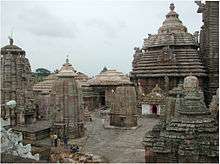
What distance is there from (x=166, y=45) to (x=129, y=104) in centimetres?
775

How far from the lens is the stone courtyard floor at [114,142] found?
47.0 feet

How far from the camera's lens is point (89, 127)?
21078 mm

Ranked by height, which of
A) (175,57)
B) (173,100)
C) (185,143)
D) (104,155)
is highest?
(175,57)

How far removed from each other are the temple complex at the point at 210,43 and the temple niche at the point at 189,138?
42.6 ft


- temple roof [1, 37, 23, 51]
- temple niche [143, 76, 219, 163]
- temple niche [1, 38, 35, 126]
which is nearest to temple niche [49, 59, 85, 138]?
temple niche [1, 38, 35, 126]

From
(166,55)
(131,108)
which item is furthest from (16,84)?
(166,55)

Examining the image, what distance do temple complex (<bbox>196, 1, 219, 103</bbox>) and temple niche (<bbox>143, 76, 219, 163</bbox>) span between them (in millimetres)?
12999

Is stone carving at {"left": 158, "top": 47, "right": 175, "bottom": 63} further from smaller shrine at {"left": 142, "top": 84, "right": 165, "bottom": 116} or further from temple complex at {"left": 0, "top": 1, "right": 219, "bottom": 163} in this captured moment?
smaller shrine at {"left": 142, "top": 84, "right": 165, "bottom": 116}

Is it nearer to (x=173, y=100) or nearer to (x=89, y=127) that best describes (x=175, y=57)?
(x=89, y=127)

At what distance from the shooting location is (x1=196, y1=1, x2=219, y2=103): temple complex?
77.4ft

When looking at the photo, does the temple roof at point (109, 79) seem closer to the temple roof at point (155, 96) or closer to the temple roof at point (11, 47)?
the temple roof at point (155, 96)

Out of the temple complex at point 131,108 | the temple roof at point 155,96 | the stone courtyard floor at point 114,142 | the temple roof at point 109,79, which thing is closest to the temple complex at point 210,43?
the temple complex at point 131,108

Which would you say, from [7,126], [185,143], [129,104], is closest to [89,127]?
[129,104]

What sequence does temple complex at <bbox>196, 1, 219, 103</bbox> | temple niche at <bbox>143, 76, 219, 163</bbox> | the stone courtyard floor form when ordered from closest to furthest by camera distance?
temple niche at <bbox>143, 76, 219, 163</bbox>, the stone courtyard floor, temple complex at <bbox>196, 1, 219, 103</bbox>
